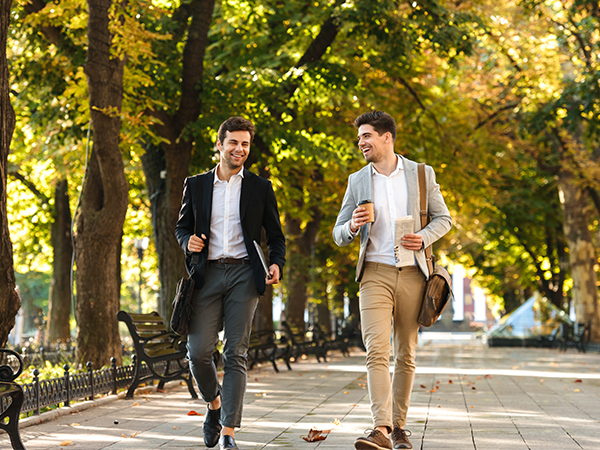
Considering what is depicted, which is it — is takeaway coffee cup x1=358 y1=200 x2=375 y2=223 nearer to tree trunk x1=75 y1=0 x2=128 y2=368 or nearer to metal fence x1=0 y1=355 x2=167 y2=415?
metal fence x1=0 y1=355 x2=167 y2=415

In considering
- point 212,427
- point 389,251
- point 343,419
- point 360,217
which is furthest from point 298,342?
point 360,217

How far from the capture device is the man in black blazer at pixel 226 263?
5.14m

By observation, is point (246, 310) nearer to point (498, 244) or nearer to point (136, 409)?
point (136, 409)

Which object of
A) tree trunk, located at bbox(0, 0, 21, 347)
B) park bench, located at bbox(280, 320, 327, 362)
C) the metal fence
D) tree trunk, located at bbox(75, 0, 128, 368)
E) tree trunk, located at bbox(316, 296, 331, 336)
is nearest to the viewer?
tree trunk, located at bbox(0, 0, 21, 347)

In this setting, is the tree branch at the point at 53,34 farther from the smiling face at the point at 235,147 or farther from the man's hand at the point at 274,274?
the man's hand at the point at 274,274

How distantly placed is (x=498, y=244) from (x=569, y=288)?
880 cm

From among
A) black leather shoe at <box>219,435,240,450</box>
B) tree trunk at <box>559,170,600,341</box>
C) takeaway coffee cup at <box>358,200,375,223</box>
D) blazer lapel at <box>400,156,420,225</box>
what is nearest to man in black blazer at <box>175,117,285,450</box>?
black leather shoe at <box>219,435,240,450</box>

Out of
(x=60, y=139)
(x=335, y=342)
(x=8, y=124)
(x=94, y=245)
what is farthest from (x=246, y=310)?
(x=335, y=342)

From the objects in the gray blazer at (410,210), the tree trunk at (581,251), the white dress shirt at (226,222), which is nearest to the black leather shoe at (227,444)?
the white dress shirt at (226,222)

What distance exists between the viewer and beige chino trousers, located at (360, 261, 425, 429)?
5.00 metres

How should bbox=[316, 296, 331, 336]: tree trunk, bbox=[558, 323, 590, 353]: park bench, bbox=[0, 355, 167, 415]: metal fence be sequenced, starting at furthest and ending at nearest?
bbox=[316, 296, 331, 336]: tree trunk → bbox=[558, 323, 590, 353]: park bench → bbox=[0, 355, 167, 415]: metal fence

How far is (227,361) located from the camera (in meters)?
5.14

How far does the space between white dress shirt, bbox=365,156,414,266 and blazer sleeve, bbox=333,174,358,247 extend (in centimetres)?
16

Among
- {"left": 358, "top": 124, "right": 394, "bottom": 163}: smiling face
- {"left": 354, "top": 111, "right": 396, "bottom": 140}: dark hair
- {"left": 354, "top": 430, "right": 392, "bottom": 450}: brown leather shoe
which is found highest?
{"left": 354, "top": 111, "right": 396, "bottom": 140}: dark hair
